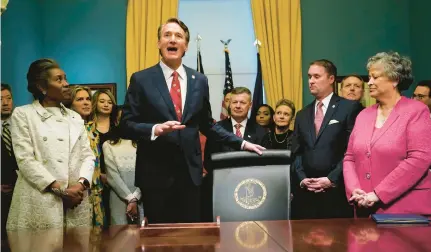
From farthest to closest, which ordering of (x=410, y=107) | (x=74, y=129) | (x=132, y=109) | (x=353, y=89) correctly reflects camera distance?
(x=353, y=89)
(x=74, y=129)
(x=410, y=107)
(x=132, y=109)

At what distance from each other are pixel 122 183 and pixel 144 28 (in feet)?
10.3

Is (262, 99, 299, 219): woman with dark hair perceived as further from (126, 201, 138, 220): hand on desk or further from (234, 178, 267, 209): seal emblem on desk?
(234, 178, 267, 209): seal emblem on desk

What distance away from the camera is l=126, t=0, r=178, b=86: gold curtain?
20.4 ft

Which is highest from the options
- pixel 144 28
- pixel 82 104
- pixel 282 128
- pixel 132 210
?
pixel 144 28

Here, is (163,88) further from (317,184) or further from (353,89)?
(353,89)

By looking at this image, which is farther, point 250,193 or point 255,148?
point 255,148

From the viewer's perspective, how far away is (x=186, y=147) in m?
2.42

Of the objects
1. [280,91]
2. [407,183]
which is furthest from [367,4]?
[407,183]

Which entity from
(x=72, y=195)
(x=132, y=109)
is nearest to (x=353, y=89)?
(x=132, y=109)

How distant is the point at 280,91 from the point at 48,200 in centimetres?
401

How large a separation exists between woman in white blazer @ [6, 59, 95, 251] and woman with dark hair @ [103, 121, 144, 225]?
2.26ft

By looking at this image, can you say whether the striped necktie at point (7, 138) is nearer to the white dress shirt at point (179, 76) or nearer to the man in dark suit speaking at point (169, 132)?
the man in dark suit speaking at point (169, 132)

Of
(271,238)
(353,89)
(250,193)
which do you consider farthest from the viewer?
(353,89)

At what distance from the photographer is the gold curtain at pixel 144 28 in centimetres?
621
